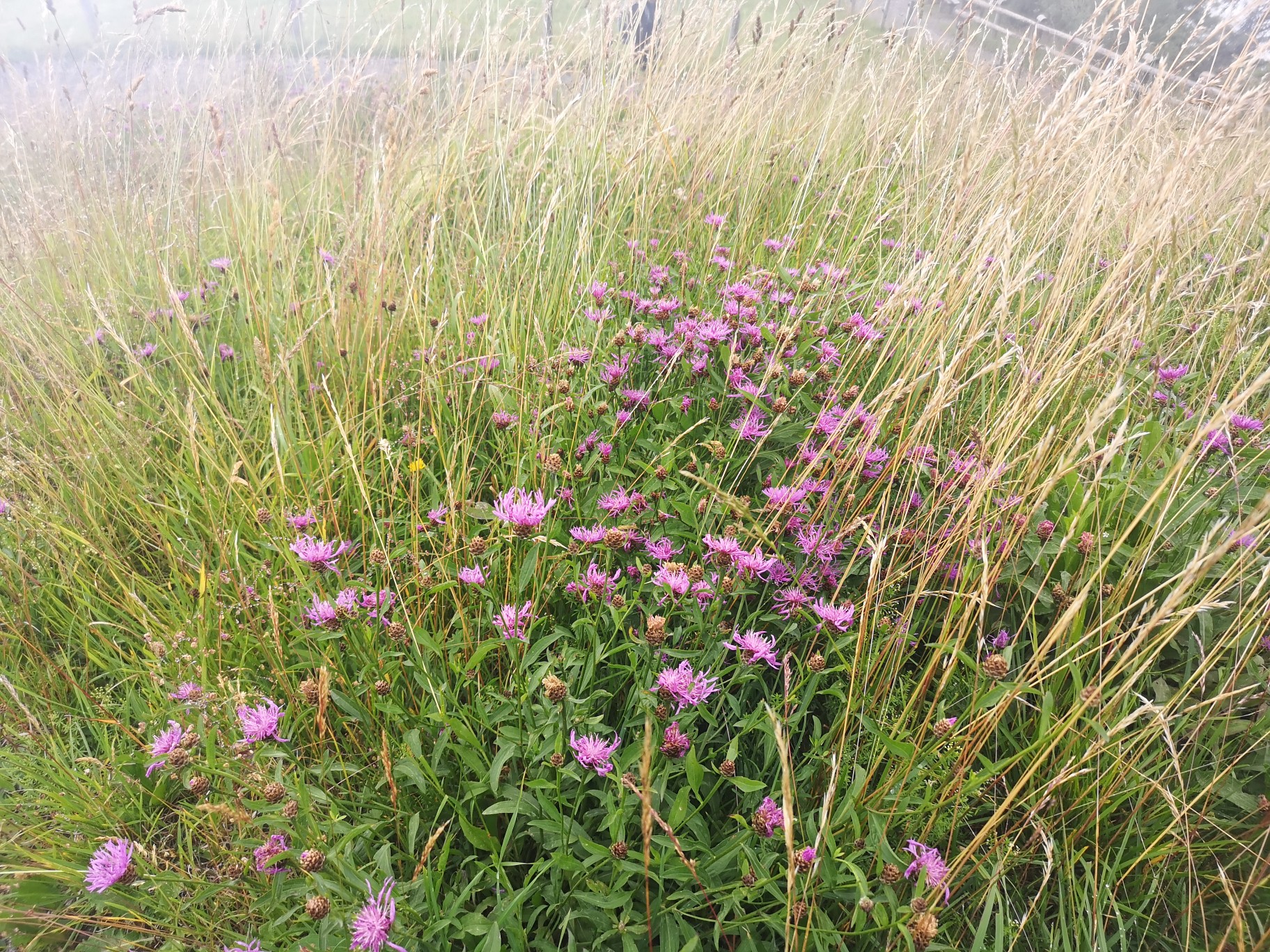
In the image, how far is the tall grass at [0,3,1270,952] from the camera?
39.8 inches

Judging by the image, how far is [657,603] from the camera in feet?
4.00

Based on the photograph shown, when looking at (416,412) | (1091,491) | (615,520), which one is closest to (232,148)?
(416,412)

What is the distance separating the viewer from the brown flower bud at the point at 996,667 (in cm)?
105

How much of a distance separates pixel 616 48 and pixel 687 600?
8.98ft

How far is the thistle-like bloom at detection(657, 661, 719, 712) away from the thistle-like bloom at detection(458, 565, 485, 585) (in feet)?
1.22

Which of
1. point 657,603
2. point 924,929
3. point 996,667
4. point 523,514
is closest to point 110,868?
point 523,514

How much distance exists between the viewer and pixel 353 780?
48.9 inches

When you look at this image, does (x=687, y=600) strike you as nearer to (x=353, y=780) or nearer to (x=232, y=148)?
(x=353, y=780)

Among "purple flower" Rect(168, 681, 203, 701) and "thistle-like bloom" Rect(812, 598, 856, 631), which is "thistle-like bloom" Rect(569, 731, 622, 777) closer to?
"thistle-like bloom" Rect(812, 598, 856, 631)

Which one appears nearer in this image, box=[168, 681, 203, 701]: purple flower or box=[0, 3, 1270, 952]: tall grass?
box=[0, 3, 1270, 952]: tall grass

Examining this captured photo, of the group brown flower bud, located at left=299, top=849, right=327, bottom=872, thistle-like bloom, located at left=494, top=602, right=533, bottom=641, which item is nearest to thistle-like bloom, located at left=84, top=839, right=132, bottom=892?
brown flower bud, located at left=299, top=849, right=327, bottom=872

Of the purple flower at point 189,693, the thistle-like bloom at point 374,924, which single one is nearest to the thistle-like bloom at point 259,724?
the purple flower at point 189,693

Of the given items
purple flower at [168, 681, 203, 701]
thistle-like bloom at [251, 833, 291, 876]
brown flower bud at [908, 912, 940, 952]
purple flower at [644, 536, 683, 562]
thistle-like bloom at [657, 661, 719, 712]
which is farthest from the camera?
purple flower at [644, 536, 683, 562]

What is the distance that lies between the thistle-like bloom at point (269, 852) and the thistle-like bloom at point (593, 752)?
417 millimetres
